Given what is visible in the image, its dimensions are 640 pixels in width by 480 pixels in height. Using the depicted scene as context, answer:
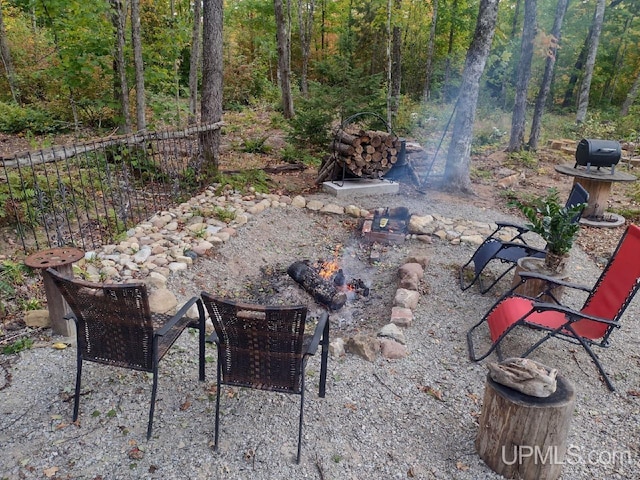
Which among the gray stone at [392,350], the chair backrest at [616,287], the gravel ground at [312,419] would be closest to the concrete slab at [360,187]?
the gravel ground at [312,419]

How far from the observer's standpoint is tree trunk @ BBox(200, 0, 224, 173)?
6660mm

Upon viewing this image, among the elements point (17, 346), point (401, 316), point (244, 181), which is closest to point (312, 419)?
point (401, 316)

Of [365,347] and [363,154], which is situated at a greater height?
[363,154]

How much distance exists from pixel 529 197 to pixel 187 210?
5.91 m

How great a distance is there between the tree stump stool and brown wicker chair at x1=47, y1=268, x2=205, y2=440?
1.83m

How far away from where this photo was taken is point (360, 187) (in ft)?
24.2

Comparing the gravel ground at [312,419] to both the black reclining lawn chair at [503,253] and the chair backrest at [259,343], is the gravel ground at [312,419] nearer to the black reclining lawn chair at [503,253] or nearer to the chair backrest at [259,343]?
the chair backrest at [259,343]

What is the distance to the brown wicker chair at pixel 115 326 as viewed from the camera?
7.38 ft

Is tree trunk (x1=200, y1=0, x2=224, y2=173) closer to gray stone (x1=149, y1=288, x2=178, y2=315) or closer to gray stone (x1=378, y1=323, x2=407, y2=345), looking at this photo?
gray stone (x1=149, y1=288, x2=178, y2=315)

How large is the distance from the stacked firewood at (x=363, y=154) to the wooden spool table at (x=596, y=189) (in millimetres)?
2710

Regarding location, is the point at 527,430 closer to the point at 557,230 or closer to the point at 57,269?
the point at 557,230

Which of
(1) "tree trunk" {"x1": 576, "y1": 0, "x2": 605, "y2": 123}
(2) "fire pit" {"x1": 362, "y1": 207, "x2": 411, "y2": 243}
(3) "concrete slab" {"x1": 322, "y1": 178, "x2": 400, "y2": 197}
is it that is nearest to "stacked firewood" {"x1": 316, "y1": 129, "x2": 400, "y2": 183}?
(3) "concrete slab" {"x1": 322, "y1": 178, "x2": 400, "y2": 197}

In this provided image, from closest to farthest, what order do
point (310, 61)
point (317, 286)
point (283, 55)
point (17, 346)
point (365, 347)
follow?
point (17, 346), point (365, 347), point (317, 286), point (283, 55), point (310, 61)

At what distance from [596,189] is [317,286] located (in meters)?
4.87
